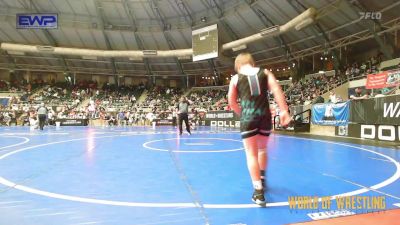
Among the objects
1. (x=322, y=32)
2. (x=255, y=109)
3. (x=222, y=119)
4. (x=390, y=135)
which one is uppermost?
(x=322, y=32)

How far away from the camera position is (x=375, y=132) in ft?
35.3

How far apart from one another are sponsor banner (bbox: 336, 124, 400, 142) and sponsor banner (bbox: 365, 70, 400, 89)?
248cm

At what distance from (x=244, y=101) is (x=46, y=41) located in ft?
122

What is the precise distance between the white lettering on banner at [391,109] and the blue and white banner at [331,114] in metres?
2.17

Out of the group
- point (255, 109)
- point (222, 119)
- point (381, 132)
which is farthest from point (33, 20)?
point (255, 109)

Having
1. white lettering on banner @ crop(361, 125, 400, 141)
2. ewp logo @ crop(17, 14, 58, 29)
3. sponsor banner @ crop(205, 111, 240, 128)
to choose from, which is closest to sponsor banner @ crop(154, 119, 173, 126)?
sponsor banner @ crop(205, 111, 240, 128)

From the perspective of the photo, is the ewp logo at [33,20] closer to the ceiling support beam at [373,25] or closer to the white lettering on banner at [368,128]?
the white lettering on banner at [368,128]

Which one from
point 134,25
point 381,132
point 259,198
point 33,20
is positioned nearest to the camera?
point 259,198

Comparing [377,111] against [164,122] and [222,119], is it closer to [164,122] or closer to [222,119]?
[222,119]

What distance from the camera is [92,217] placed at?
2.94 metres

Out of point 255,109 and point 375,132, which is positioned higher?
point 255,109

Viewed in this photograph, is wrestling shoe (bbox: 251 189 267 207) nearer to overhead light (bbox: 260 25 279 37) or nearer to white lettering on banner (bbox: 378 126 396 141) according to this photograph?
white lettering on banner (bbox: 378 126 396 141)

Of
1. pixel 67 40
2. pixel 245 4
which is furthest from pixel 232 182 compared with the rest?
pixel 67 40

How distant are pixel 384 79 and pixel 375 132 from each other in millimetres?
3506
